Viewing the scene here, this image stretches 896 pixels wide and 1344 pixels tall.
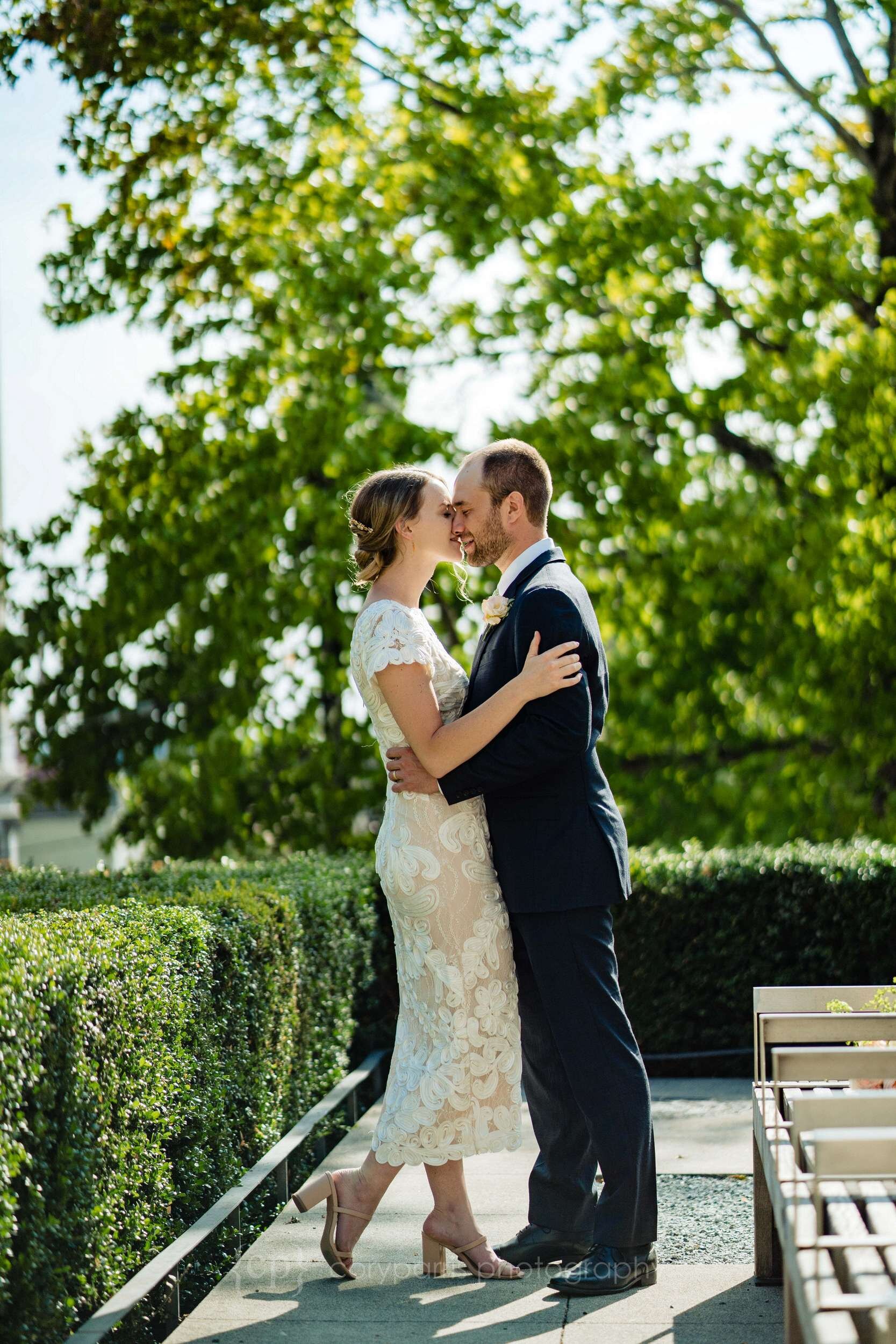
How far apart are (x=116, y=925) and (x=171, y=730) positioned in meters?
10.2

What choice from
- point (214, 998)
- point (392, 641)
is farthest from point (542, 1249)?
point (392, 641)

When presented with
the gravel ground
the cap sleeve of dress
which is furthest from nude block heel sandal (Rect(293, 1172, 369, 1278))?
the cap sleeve of dress

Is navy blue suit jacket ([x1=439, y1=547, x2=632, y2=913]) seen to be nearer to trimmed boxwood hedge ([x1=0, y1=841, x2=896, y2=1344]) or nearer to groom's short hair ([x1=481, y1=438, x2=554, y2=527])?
groom's short hair ([x1=481, y1=438, x2=554, y2=527])

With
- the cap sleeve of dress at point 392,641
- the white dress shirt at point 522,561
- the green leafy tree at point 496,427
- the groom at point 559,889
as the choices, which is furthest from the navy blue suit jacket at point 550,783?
the green leafy tree at point 496,427

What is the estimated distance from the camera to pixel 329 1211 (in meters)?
4.29

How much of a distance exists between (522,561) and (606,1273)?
202cm

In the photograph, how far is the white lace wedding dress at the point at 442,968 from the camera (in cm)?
421

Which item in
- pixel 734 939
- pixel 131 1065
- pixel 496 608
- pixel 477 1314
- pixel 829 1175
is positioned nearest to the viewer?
pixel 829 1175

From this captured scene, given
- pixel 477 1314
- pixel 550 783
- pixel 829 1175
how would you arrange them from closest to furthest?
pixel 829 1175, pixel 477 1314, pixel 550 783

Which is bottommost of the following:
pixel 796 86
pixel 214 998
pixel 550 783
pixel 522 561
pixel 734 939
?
pixel 734 939

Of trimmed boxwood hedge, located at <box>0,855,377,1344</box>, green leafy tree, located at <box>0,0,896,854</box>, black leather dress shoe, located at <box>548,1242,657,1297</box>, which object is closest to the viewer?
trimmed boxwood hedge, located at <box>0,855,377,1344</box>

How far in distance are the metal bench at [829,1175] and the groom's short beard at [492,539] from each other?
1.48m

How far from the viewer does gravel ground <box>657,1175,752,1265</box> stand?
4613mm

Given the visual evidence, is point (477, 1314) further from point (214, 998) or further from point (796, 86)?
point (796, 86)
